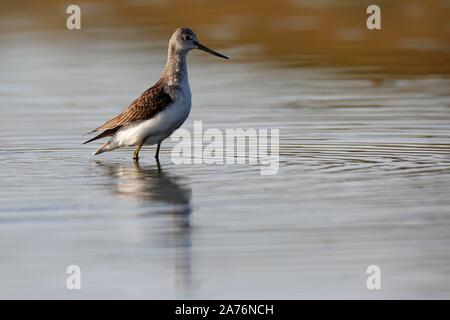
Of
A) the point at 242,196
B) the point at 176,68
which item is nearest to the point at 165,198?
the point at 242,196

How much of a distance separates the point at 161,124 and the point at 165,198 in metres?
2.37

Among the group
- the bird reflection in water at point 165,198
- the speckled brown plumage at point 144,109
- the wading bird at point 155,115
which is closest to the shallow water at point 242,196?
the bird reflection in water at point 165,198

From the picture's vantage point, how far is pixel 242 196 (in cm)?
1119

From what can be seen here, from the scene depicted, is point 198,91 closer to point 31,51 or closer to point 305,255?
point 31,51

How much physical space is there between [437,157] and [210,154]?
94.4 inches

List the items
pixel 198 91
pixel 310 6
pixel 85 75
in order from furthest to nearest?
pixel 310 6, pixel 85 75, pixel 198 91

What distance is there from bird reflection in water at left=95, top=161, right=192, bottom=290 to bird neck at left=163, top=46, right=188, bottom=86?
1.04 meters

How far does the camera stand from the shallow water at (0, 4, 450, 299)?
27.8 feet

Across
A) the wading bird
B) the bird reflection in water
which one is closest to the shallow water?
the bird reflection in water

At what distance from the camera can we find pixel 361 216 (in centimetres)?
1021

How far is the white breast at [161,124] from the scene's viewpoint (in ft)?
44.5

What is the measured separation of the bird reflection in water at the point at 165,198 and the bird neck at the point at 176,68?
104cm

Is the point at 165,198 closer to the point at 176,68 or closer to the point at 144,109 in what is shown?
the point at 144,109
